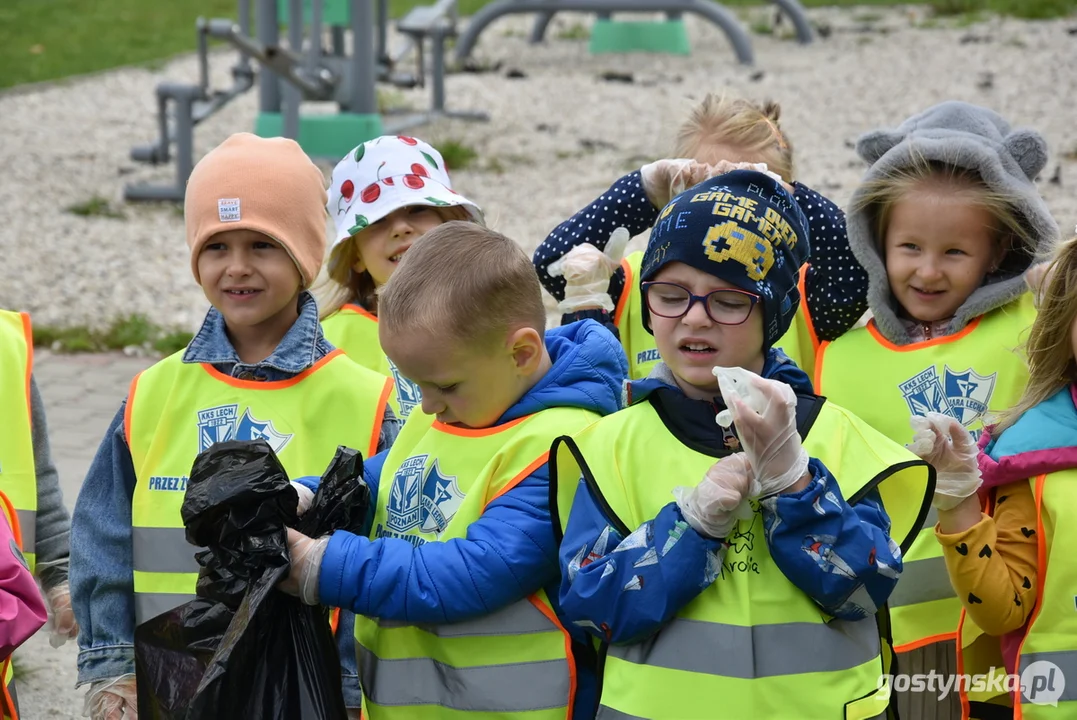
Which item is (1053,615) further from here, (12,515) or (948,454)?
(12,515)

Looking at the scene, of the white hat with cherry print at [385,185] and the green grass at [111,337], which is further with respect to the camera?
the green grass at [111,337]

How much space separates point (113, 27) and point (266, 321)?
19626mm

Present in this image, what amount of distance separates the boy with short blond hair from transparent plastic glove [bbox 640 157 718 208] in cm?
95

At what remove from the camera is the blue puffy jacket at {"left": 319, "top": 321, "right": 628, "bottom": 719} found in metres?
2.44

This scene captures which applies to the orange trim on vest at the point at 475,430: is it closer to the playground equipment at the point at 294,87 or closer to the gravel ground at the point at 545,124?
the gravel ground at the point at 545,124

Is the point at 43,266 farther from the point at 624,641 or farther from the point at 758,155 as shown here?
the point at 624,641

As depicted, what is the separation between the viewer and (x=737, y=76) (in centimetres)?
1449

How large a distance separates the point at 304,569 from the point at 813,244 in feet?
5.78

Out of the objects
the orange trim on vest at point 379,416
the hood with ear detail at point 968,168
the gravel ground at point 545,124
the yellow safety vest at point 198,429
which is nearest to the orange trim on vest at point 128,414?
the yellow safety vest at point 198,429

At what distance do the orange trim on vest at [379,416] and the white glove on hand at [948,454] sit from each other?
3.75 ft

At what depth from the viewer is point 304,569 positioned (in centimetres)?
245

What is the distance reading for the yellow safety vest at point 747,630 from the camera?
7.43 feet

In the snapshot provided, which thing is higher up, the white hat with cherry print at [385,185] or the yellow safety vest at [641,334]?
the white hat with cherry print at [385,185]

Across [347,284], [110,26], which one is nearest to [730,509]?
[347,284]
